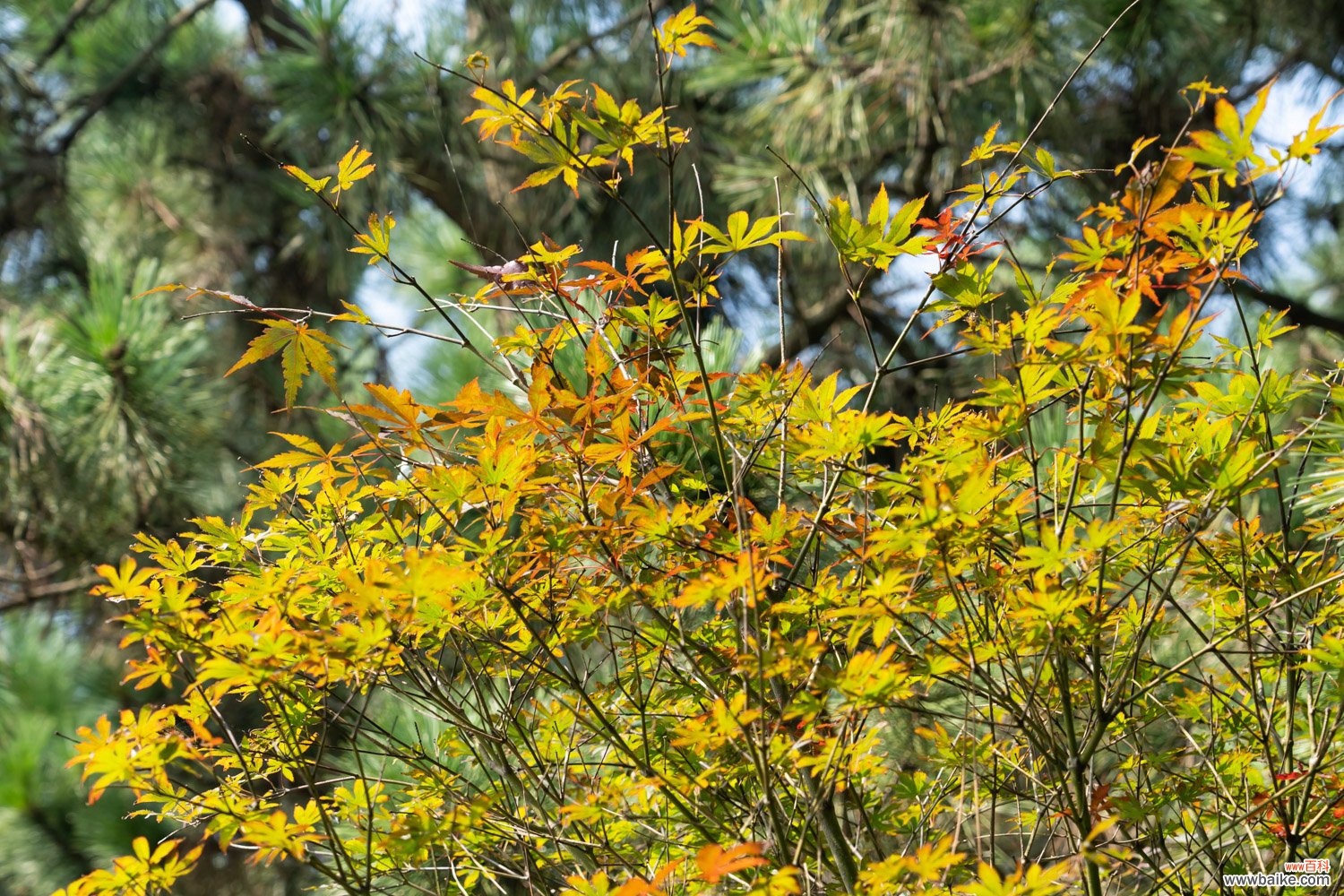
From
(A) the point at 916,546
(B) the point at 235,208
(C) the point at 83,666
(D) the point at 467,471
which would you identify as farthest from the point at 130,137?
(A) the point at 916,546

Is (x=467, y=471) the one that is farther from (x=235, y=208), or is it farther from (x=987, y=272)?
(x=235, y=208)

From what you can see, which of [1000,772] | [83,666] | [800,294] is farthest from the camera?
[83,666]

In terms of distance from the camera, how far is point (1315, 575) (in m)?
0.85

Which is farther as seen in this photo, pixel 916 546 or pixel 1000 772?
pixel 1000 772

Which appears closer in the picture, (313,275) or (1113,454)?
(1113,454)

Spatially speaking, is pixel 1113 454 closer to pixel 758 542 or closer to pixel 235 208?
pixel 758 542

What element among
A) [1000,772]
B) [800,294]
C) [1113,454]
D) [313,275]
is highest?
[800,294]

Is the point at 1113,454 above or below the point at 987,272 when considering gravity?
below

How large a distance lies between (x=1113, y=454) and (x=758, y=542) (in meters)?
0.26

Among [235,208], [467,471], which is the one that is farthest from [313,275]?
[467,471]

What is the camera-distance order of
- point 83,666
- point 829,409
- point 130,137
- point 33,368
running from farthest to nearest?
1. point 83,666
2. point 130,137
3. point 33,368
4. point 829,409

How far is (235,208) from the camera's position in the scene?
11.4 feet

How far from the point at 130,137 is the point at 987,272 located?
3.71 metres

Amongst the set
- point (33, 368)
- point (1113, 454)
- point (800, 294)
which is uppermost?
point (800, 294)
